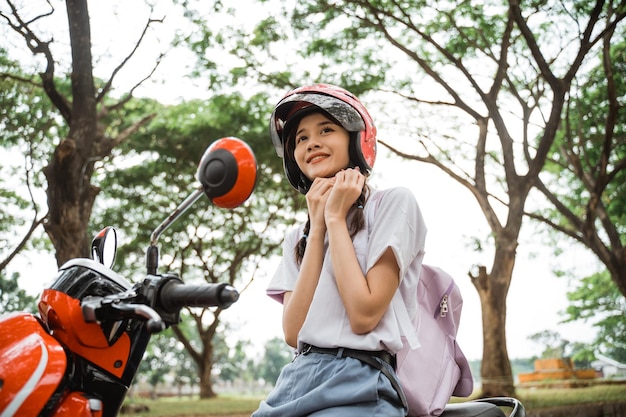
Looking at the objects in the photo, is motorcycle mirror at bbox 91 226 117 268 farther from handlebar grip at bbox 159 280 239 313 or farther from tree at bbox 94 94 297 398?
tree at bbox 94 94 297 398

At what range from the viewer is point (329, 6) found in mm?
9531

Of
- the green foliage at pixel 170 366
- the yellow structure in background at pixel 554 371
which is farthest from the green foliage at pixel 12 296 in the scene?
the green foliage at pixel 170 366

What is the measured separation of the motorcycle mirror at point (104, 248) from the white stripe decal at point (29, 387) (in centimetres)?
41

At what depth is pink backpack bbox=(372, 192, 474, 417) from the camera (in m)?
1.55

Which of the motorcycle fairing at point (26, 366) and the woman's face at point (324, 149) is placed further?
the woman's face at point (324, 149)

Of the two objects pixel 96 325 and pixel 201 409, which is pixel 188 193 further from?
pixel 96 325

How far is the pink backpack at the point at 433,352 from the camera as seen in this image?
155cm

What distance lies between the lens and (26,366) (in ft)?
3.73

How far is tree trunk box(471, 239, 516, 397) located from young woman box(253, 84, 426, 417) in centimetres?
839

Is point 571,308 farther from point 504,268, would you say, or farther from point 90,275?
point 90,275

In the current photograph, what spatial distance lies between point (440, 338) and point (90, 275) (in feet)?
3.13

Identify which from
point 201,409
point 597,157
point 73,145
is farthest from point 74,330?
point 201,409

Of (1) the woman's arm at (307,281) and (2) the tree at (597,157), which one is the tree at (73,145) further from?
(2) the tree at (597,157)

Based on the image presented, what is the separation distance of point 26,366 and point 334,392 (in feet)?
2.23
